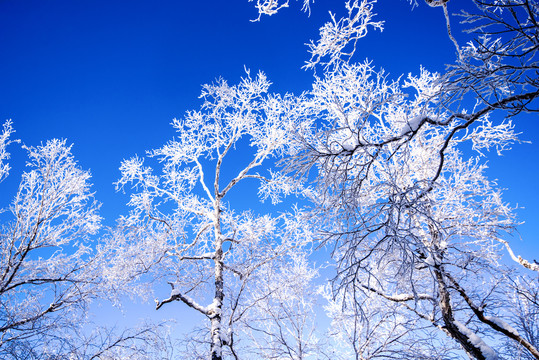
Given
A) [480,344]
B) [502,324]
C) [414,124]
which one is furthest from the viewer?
[502,324]

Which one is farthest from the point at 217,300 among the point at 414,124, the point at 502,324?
the point at 502,324

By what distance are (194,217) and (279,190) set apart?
2646 mm

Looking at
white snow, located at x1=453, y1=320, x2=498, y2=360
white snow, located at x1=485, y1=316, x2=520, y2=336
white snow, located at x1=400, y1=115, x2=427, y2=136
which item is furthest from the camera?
white snow, located at x1=485, y1=316, x2=520, y2=336

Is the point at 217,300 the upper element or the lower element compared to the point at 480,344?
upper

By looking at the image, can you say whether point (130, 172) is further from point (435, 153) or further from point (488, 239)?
point (488, 239)

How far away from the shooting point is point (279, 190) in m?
9.30

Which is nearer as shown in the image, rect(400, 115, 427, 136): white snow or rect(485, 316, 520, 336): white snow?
rect(400, 115, 427, 136): white snow

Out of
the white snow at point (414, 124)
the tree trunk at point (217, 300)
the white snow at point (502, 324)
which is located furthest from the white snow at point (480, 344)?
the white snow at point (414, 124)

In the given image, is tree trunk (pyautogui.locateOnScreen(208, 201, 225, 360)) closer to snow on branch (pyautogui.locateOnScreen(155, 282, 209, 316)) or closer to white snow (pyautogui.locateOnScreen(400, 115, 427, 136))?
snow on branch (pyautogui.locateOnScreen(155, 282, 209, 316))

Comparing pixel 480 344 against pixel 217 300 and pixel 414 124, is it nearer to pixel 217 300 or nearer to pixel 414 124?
pixel 414 124

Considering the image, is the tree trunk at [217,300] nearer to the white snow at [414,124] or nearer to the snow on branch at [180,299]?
the snow on branch at [180,299]

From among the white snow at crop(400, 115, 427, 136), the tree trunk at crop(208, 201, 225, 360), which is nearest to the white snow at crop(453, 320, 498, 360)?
the tree trunk at crop(208, 201, 225, 360)

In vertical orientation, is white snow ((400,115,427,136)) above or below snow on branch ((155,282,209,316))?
above

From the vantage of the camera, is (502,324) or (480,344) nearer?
(480,344)
